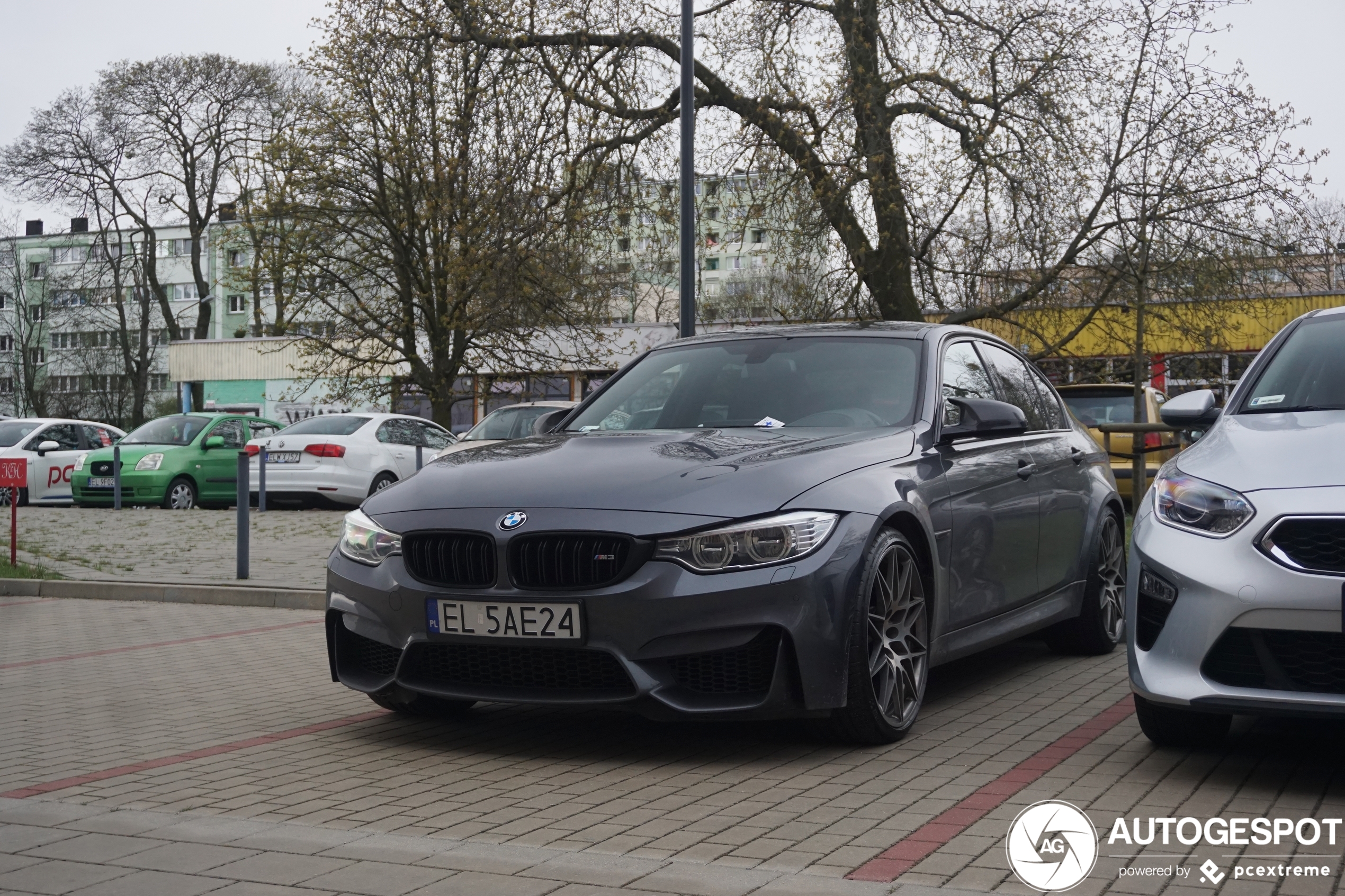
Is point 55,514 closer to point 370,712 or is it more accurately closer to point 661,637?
point 370,712

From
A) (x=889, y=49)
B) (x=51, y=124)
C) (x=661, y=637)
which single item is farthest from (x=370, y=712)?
(x=51, y=124)

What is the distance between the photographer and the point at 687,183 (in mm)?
14734

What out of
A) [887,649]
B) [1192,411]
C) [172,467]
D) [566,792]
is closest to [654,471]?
[887,649]

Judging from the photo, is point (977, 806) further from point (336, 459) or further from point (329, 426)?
point (329, 426)

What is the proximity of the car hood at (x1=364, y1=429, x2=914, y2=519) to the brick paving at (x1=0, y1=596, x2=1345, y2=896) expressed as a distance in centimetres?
92

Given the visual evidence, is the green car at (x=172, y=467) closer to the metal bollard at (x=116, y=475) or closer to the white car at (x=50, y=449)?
the metal bollard at (x=116, y=475)

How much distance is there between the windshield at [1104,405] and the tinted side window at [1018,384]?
28.4 feet

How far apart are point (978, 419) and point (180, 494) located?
19.1 m

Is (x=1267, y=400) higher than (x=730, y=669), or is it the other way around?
(x=1267, y=400)

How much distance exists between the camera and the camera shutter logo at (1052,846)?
3.77 meters

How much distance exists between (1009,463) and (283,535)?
12.0 metres

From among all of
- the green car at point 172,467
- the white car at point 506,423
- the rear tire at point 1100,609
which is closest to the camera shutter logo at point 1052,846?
the rear tire at point 1100,609

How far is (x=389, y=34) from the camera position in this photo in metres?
19.3

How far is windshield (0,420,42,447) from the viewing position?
25000mm
